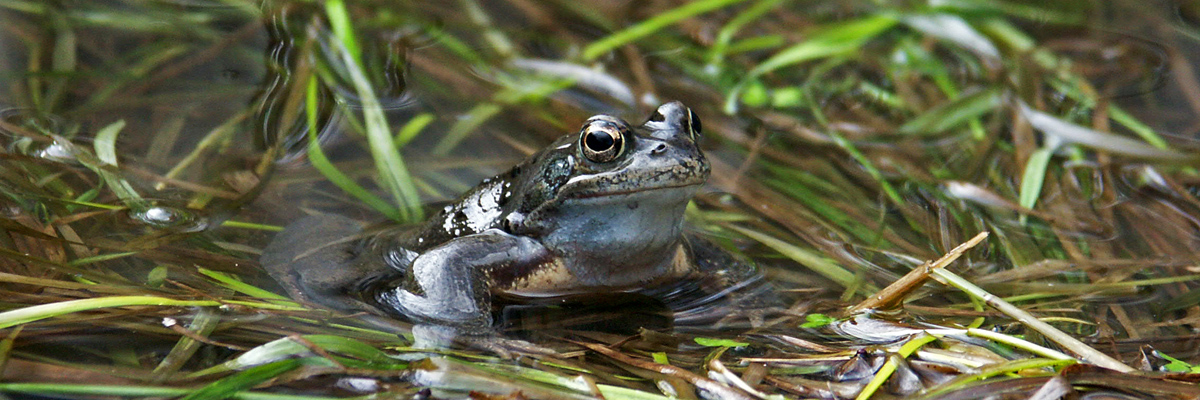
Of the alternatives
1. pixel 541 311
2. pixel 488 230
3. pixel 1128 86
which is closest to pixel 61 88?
pixel 488 230

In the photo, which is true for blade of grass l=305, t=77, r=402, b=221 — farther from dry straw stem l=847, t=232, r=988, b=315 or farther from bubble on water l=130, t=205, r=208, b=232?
dry straw stem l=847, t=232, r=988, b=315

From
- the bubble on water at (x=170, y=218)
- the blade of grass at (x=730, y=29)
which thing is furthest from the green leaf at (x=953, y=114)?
the bubble on water at (x=170, y=218)

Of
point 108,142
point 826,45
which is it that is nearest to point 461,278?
point 108,142

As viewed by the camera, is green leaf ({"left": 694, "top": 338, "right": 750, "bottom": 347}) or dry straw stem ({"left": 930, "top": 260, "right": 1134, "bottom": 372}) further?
green leaf ({"left": 694, "top": 338, "right": 750, "bottom": 347})

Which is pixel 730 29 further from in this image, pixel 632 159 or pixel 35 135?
pixel 35 135

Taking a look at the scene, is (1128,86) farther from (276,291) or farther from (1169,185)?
(276,291)

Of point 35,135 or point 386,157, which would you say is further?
point 386,157

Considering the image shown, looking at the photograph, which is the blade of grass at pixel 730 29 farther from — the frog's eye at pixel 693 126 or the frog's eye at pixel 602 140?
the frog's eye at pixel 602 140

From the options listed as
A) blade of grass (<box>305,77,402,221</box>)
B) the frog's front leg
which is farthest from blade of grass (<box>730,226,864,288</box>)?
blade of grass (<box>305,77,402,221</box>)
